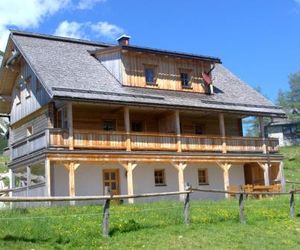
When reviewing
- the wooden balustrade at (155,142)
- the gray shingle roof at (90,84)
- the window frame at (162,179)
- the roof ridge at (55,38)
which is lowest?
the window frame at (162,179)

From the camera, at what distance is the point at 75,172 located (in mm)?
28594

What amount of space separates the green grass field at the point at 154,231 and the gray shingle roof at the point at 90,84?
8884 mm

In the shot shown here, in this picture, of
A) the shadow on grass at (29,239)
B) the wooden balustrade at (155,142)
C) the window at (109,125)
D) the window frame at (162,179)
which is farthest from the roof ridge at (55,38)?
the shadow on grass at (29,239)

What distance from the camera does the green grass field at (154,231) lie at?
13.8 meters

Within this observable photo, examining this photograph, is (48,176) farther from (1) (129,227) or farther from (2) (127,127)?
(1) (129,227)

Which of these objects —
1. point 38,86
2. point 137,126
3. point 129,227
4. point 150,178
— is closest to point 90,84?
point 38,86

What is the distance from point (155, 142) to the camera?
1167 inches

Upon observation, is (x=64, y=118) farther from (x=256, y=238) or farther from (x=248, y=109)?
(x=256, y=238)

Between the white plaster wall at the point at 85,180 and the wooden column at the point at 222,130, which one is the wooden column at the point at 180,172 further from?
the wooden column at the point at 222,130

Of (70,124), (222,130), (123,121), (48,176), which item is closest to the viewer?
(48,176)

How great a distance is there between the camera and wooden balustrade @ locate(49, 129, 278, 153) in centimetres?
2681

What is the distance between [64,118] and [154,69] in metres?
6.79

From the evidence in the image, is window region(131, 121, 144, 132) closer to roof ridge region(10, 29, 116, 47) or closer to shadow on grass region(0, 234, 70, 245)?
roof ridge region(10, 29, 116, 47)

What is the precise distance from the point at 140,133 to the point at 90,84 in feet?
12.4
